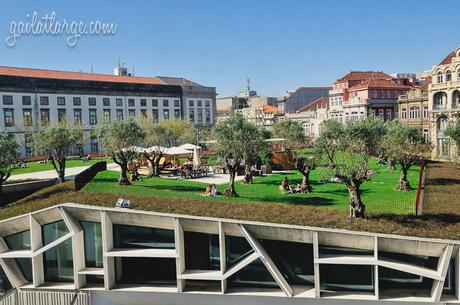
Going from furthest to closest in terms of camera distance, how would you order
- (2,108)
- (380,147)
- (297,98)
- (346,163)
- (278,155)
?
(297,98) < (2,108) < (278,155) < (380,147) < (346,163)

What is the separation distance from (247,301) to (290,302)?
5.63ft

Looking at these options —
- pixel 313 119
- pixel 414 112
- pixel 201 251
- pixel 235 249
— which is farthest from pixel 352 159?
pixel 313 119

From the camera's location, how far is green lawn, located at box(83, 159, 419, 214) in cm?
2266

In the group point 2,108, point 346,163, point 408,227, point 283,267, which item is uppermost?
point 2,108

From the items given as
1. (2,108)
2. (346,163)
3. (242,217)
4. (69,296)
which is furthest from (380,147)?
(2,108)

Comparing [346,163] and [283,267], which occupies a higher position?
[346,163]

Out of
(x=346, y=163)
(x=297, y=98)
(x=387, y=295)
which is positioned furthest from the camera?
(x=297, y=98)

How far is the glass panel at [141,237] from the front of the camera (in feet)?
63.9

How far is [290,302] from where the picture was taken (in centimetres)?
1770

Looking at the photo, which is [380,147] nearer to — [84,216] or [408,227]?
[408,227]

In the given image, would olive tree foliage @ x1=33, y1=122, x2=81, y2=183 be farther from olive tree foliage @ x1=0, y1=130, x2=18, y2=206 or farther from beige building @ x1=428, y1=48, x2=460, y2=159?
beige building @ x1=428, y1=48, x2=460, y2=159

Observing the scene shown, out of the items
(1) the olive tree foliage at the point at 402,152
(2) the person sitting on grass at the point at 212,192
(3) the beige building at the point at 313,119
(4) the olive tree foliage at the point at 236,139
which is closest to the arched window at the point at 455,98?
(1) the olive tree foliage at the point at 402,152

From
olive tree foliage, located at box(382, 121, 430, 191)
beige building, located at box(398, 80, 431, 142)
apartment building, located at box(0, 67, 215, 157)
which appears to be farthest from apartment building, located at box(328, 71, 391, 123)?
olive tree foliage, located at box(382, 121, 430, 191)

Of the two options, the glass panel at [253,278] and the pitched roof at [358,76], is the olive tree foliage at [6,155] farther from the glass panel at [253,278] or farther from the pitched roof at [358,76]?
the pitched roof at [358,76]
